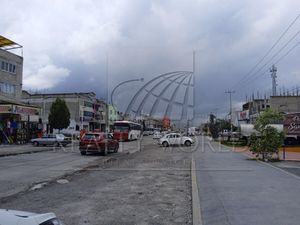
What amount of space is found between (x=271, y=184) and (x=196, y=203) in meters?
4.61

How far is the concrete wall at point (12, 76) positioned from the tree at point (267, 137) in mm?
36777

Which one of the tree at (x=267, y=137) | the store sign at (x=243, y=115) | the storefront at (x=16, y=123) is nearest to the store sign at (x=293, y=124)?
the tree at (x=267, y=137)

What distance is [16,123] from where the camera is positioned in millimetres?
52000

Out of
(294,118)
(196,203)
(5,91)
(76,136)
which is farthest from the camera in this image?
(76,136)

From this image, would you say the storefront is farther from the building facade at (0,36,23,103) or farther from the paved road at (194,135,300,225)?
the paved road at (194,135,300,225)

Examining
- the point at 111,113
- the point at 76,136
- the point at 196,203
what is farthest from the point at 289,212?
the point at 111,113

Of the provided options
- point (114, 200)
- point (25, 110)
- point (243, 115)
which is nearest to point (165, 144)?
point (25, 110)

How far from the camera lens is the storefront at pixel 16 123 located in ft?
162

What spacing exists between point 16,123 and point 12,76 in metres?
7.44

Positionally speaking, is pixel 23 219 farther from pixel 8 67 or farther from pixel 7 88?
pixel 8 67

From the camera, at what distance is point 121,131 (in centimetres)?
6144

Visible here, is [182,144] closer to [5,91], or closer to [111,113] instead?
[5,91]

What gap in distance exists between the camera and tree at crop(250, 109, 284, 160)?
87.9 feet

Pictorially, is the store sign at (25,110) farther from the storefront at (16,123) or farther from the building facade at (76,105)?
the building facade at (76,105)
